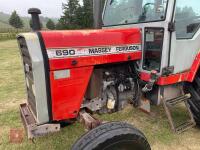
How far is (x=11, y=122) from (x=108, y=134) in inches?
105

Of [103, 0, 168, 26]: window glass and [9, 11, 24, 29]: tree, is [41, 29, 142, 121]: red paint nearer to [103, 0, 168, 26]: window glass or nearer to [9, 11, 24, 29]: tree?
[103, 0, 168, 26]: window glass

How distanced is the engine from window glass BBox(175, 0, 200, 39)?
0.87 m

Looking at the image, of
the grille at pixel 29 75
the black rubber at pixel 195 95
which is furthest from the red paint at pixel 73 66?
the black rubber at pixel 195 95

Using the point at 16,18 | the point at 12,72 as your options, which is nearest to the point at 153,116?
the point at 12,72

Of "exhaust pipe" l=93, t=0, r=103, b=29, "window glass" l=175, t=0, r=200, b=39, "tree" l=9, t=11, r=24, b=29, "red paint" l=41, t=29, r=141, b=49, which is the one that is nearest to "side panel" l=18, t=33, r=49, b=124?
"red paint" l=41, t=29, r=141, b=49

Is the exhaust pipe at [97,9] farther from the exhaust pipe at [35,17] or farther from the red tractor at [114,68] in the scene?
the exhaust pipe at [35,17]

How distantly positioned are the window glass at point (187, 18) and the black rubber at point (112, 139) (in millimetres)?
1527

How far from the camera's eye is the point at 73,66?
9.52ft

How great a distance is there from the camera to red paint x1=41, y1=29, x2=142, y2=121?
9.11ft

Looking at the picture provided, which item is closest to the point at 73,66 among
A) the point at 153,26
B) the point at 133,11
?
the point at 153,26

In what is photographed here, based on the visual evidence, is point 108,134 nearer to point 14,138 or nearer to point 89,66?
point 89,66

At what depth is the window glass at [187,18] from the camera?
3523mm

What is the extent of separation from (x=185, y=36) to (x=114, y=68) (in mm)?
1082

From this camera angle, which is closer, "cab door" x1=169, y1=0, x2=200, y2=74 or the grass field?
"cab door" x1=169, y1=0, x2=200, y2=74
